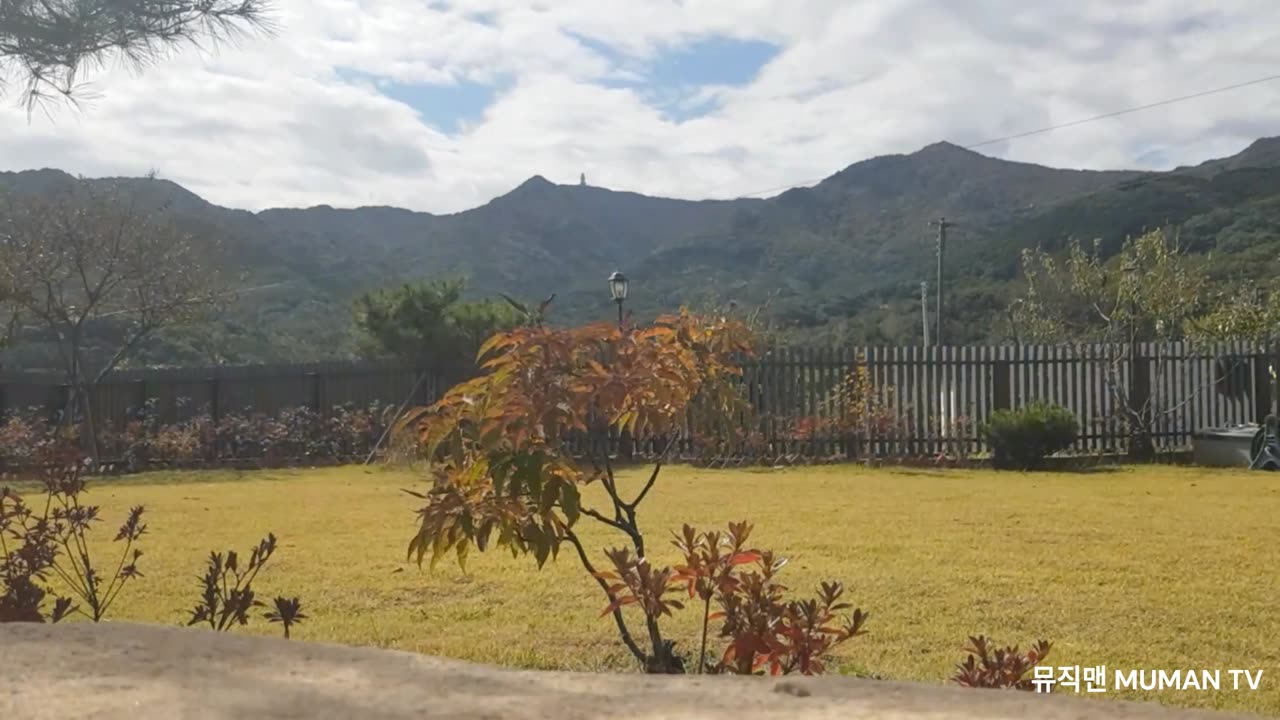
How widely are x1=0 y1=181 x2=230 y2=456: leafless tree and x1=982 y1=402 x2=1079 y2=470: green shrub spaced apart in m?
12.6

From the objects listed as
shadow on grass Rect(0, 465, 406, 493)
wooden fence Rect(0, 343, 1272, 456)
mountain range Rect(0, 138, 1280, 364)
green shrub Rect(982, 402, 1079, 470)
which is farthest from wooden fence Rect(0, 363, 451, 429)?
green shrub Rect(982, 402, 1079, 470)

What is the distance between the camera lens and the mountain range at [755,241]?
113 ft

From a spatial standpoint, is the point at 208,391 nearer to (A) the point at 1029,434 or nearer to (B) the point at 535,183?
(A) the point at 1029,434

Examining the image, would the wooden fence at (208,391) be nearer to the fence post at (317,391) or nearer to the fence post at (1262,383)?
the fence post at (317,391)

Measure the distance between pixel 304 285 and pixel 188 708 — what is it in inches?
1553

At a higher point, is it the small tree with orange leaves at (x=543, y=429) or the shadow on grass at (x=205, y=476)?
the small tree with orange leaves at (x=543, y=429)

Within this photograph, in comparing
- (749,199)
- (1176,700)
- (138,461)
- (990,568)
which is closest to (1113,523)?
(990,568)

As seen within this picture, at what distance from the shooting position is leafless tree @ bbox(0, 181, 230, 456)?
18125mm

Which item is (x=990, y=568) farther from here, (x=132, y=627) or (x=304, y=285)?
(x=304, y=285)

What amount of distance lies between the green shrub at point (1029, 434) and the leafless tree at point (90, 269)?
12.6 m

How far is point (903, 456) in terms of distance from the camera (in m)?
14.6

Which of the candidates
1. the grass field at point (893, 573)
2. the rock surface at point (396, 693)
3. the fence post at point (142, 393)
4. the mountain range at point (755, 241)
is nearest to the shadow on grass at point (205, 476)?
the fence post at point (142, 393)

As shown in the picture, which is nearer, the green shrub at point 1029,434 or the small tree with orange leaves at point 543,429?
the small tree with orange leaves at point 543,429

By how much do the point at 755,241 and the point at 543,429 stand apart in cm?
5253
